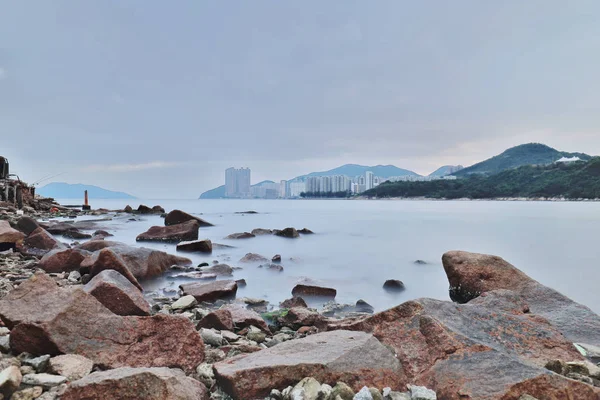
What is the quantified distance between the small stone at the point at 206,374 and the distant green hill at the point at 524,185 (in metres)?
111

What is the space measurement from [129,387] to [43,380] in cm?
78

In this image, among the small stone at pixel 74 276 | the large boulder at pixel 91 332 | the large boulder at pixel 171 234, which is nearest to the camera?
the large boulder at pixel 91 332

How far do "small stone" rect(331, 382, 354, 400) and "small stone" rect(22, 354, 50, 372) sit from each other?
86.5 inches

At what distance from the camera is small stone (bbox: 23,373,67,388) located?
2.71 metres

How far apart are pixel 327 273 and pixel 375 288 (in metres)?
2.52

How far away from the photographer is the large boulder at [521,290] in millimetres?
5238

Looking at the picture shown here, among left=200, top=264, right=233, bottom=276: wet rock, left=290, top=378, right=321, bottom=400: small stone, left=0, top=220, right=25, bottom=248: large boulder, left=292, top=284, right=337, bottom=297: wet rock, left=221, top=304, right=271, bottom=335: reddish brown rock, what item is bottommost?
left=292, top=284, right=337, bottom=297: wet rock

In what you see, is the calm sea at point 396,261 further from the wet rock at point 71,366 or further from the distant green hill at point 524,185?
the distant green hill at point 524,185

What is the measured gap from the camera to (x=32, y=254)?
9750mm

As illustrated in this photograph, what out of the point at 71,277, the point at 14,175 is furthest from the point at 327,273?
the point at 14,175

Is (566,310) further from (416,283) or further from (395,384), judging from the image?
(416,283)

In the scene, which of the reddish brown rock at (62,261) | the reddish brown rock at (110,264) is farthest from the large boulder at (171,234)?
the reddish brown rock at (110,264)

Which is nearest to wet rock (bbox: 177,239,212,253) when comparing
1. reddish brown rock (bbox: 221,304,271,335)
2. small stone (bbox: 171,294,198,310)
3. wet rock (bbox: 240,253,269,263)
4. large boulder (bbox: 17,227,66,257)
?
wet rock (bbox: 240,253,269,263)

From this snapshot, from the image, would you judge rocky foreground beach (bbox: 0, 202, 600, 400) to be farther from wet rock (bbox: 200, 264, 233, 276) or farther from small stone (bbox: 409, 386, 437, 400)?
wet rock (bbox: 200, 264, 233, 276)
